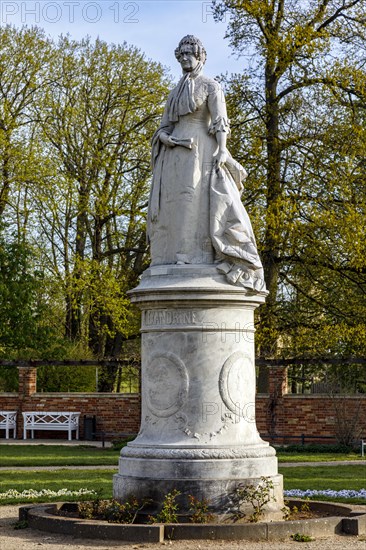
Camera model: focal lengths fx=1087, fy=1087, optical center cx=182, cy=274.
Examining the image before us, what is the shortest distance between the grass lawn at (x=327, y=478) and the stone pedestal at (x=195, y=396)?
123 inches

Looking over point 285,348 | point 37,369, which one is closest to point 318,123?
point 285,348

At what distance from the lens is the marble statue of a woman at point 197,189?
34.9 ft

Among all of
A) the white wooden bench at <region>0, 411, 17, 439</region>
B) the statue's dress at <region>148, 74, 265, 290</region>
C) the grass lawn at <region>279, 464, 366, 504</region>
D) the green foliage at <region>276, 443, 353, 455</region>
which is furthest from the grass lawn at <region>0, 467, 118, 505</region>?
the white wooden bench at <region>0, 411, 17, 439</region>

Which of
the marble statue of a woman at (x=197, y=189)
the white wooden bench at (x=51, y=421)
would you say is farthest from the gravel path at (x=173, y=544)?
the white wooden bench at (x=51, y=421)

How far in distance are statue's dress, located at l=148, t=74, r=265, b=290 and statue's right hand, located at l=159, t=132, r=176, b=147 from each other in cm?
5

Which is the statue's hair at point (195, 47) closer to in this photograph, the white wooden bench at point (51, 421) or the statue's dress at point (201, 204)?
the statue's dress at point (201, 204)

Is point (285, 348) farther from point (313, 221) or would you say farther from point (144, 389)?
point (144, 389)

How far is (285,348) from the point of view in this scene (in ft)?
96.4

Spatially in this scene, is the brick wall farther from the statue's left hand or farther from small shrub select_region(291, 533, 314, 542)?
small shrub select_region(291, 533, 314, 542)

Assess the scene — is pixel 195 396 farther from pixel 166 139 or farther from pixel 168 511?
pixel 166 139

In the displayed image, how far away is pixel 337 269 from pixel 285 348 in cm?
463

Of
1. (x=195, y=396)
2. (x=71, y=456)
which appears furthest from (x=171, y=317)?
(x=71, y=456)

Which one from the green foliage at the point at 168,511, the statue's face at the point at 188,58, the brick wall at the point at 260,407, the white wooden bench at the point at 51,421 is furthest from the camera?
the white wooden bench at the point at 51,421

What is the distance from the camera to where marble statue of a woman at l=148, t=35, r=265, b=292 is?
10.6 metres
